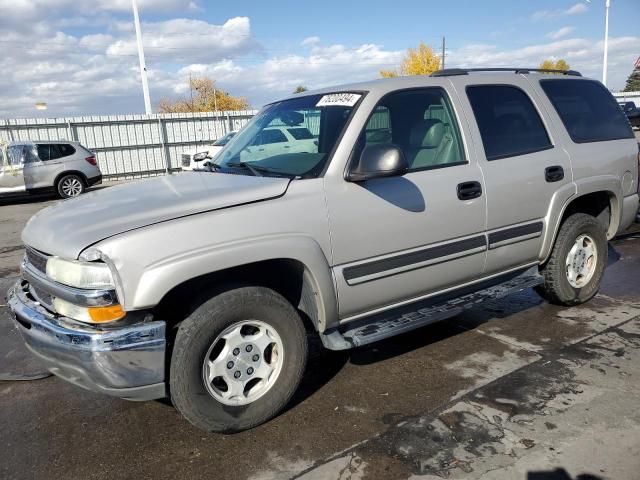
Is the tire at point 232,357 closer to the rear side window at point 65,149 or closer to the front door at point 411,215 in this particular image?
the front door at point 411,215

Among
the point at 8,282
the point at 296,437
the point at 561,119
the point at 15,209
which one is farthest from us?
the point at 15,209

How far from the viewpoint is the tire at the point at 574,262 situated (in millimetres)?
4430

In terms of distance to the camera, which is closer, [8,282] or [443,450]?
[443,450]

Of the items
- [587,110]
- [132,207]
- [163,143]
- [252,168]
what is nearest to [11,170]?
[163,143]

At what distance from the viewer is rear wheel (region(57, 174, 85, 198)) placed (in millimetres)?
14930

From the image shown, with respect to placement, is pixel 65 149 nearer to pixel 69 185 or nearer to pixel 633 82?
pixel 69 185

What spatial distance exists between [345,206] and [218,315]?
962 mm

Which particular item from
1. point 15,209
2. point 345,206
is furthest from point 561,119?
point 15,209

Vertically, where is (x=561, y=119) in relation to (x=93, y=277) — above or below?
above

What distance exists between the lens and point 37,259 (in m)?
3.02

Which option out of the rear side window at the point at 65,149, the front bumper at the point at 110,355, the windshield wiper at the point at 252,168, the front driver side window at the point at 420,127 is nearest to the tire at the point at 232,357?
the front bumper at the point at 110,355

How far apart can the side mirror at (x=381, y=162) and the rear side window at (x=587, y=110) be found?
2.10 m

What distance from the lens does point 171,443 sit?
296 cm

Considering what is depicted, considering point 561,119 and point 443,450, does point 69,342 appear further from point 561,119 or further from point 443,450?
point 561,119
